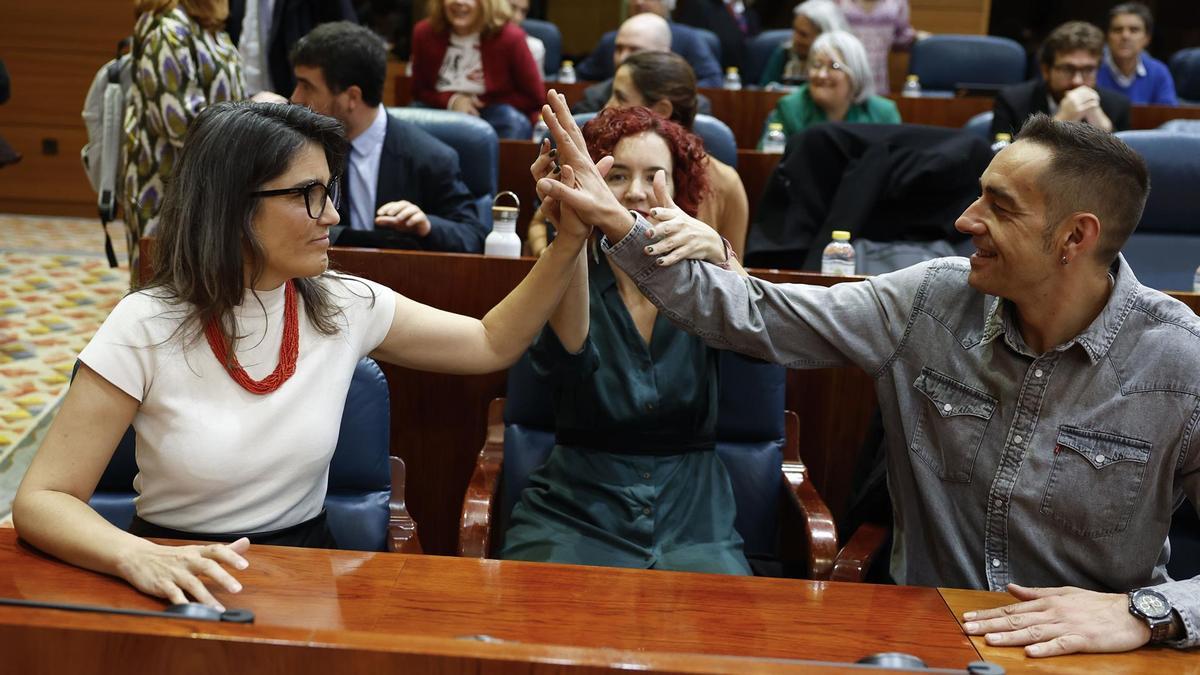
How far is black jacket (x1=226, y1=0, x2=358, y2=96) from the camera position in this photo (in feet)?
14.9

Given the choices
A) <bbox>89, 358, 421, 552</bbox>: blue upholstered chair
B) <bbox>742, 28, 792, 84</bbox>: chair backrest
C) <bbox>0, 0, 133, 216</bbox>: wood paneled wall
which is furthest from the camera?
<bbox>742, 28, 792, 84</bbox>: chair backrest

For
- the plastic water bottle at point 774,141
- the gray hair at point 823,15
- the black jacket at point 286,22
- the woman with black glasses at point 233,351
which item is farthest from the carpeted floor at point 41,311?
the gray hair at point 823,15

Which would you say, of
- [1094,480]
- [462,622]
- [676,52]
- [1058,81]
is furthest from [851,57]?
[462,622]

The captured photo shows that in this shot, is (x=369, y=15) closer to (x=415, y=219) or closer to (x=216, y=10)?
(x=216, y=10)

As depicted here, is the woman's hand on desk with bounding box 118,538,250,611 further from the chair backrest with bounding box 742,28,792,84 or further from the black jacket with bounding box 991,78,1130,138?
the chair backrest with bounding box 742,28,792,84

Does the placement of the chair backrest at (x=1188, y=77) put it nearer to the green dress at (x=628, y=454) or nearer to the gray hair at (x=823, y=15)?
the gray hair at (x=823, y=15)

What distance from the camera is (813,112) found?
4.73m

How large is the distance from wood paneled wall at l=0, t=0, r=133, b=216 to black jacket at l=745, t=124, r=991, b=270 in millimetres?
4446

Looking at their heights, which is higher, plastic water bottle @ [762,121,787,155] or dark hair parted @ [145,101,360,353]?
dark hair parted @ [145,101,360,353]

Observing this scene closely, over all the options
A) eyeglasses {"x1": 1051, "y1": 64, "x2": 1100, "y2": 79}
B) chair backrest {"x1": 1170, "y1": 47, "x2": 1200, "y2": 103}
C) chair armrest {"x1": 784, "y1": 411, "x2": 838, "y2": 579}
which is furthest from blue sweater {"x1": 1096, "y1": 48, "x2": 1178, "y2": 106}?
chair armrest {"x1": 784, "y1": 411, "x2": 838, "y2": 579}

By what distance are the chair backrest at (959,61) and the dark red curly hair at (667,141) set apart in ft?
16.2

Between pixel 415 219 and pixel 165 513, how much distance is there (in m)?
1.35

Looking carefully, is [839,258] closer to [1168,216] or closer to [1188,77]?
[1168,216]

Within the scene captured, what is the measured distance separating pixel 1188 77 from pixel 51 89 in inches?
265
